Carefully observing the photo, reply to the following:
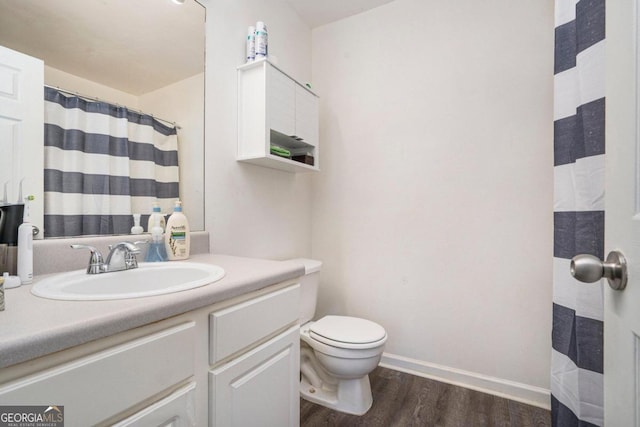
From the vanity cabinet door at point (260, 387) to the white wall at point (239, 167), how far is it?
680 millimetres

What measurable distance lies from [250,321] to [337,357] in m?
0.76

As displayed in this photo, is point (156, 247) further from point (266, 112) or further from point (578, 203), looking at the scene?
point (578, 203)

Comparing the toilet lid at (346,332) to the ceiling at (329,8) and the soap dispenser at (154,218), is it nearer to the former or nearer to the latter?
the soap dispenser at (154,218)

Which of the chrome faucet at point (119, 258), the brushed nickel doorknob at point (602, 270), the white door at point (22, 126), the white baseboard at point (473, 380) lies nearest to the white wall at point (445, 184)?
the white baseboard at point (473, 380)

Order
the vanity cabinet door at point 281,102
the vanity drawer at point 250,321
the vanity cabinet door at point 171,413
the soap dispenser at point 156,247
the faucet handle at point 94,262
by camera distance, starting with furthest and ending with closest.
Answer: the vanity cabinet door at point 281,102, the soap dispenser at point 156,247, the faucet handle at point 94,262, the vanity drawer at point 250,321, the vanity cabinet door at point 171,413

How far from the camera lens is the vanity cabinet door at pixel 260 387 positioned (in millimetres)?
814

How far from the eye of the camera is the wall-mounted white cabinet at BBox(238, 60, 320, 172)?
154cm

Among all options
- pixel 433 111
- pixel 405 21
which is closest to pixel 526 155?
pixel 433 111

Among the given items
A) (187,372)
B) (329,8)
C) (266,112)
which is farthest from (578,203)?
(329,8)

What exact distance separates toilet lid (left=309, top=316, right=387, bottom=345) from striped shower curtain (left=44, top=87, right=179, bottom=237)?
Answer: 38.7 inches

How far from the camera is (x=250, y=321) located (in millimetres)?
898

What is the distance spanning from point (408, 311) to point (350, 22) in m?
2.07

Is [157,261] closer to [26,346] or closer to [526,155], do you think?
[26,346]

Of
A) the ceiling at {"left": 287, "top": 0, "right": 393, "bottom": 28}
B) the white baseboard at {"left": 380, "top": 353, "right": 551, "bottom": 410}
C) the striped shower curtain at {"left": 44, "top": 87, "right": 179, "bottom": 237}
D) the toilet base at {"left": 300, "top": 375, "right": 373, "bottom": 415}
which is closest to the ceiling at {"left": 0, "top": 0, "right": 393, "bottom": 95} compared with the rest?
the striped shower curtain at {"left": 44, "top": 87, "right": 179, "bottom": 237}
